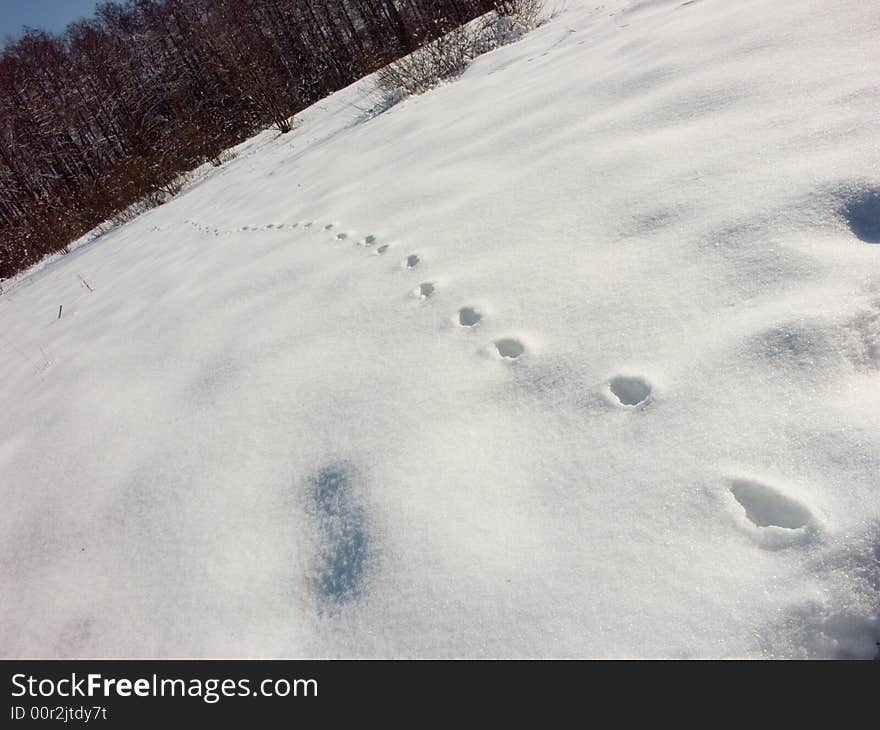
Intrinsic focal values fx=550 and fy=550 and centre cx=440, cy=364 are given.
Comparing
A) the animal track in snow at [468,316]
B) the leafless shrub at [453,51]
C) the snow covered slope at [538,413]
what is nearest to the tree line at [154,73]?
the leafless shrub at [453,51]

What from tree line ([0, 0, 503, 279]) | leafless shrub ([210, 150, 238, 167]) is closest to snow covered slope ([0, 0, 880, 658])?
leafless shrub ([210, 150, 238, 167])

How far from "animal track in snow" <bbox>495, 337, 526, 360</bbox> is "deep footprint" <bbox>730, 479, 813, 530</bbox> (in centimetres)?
65

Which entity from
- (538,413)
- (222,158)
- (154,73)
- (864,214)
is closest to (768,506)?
(538,413)

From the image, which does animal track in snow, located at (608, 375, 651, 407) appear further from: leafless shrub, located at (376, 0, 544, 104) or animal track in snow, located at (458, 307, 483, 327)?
leafless shrub, located at (376, 0, 544, 104)

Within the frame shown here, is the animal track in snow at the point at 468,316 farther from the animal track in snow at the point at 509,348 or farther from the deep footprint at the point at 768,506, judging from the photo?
the deep footprint at the point at 768,506

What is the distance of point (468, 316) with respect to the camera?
1704mm

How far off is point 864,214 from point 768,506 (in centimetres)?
88

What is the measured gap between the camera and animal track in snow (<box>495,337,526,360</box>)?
148 cm

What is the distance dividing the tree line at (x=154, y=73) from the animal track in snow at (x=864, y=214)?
1291cm

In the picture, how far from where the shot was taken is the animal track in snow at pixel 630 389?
119 cm

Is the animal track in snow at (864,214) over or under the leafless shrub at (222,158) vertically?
under

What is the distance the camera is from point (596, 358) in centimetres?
133
